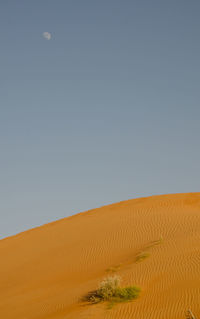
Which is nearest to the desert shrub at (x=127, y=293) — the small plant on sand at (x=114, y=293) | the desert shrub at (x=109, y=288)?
the small plant on sand at (x=114, y=293)

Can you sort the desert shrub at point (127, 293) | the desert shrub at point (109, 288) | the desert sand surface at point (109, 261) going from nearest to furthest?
the desert sand surface at point (109, 261) → the desert shrub at point (127, 293) → the desert shrub at point (109, 288)

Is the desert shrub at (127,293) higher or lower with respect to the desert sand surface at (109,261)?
lower

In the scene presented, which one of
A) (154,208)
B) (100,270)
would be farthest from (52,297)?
(154,208)

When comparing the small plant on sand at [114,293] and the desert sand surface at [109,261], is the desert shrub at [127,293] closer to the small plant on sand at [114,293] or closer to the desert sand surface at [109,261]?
the small plant on sand at [114,293]

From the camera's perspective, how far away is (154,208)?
2391cm

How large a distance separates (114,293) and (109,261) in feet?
16.4

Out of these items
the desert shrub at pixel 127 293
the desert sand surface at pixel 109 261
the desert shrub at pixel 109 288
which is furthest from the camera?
the desert shrub at pixel 109 288

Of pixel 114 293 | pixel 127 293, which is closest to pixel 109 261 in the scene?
pixel 114 293

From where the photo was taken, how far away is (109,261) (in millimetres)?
15891

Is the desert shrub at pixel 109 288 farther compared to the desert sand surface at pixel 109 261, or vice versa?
the desert shrub at pixel 109 288

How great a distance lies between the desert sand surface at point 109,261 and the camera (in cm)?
1018

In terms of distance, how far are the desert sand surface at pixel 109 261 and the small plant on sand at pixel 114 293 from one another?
257 mm

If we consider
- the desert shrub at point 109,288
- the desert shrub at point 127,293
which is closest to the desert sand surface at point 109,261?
the desert shrub at point 127,293

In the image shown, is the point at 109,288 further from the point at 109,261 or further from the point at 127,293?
the point at 109,261
